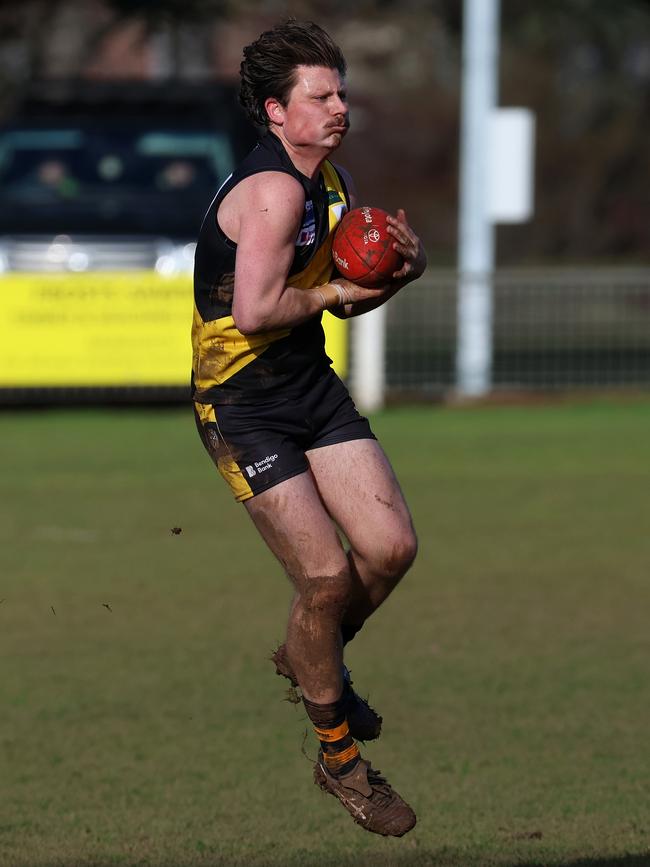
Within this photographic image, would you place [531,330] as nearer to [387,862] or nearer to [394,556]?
[394,556]

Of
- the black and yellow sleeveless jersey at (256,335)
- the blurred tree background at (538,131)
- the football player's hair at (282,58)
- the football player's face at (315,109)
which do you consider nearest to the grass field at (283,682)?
the black and yellow sleeveless jersey at (256,335)

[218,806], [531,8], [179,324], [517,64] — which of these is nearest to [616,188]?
[517,64]

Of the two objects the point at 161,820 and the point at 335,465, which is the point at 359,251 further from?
the point at 161,820

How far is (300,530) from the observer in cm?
527

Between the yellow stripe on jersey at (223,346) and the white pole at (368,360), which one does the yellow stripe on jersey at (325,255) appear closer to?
the yellow stripe on jersey at (223,346)

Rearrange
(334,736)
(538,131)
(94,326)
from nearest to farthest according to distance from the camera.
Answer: (334,736) → (94,326) → (538,131)

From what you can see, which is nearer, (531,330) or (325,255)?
(325,255)

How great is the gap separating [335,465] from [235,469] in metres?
0.31

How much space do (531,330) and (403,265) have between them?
12.3m

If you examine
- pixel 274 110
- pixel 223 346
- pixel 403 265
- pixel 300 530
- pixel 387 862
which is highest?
pixel 274 110

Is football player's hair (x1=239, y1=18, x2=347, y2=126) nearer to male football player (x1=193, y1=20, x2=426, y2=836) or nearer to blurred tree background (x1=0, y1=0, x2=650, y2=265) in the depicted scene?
male football player (x1=193, y1=20, x2=426, y2=836)

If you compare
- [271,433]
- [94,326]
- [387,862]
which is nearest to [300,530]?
[271,433]

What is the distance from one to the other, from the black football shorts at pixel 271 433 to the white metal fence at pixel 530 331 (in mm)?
11567

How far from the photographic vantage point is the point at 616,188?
1548 inches
